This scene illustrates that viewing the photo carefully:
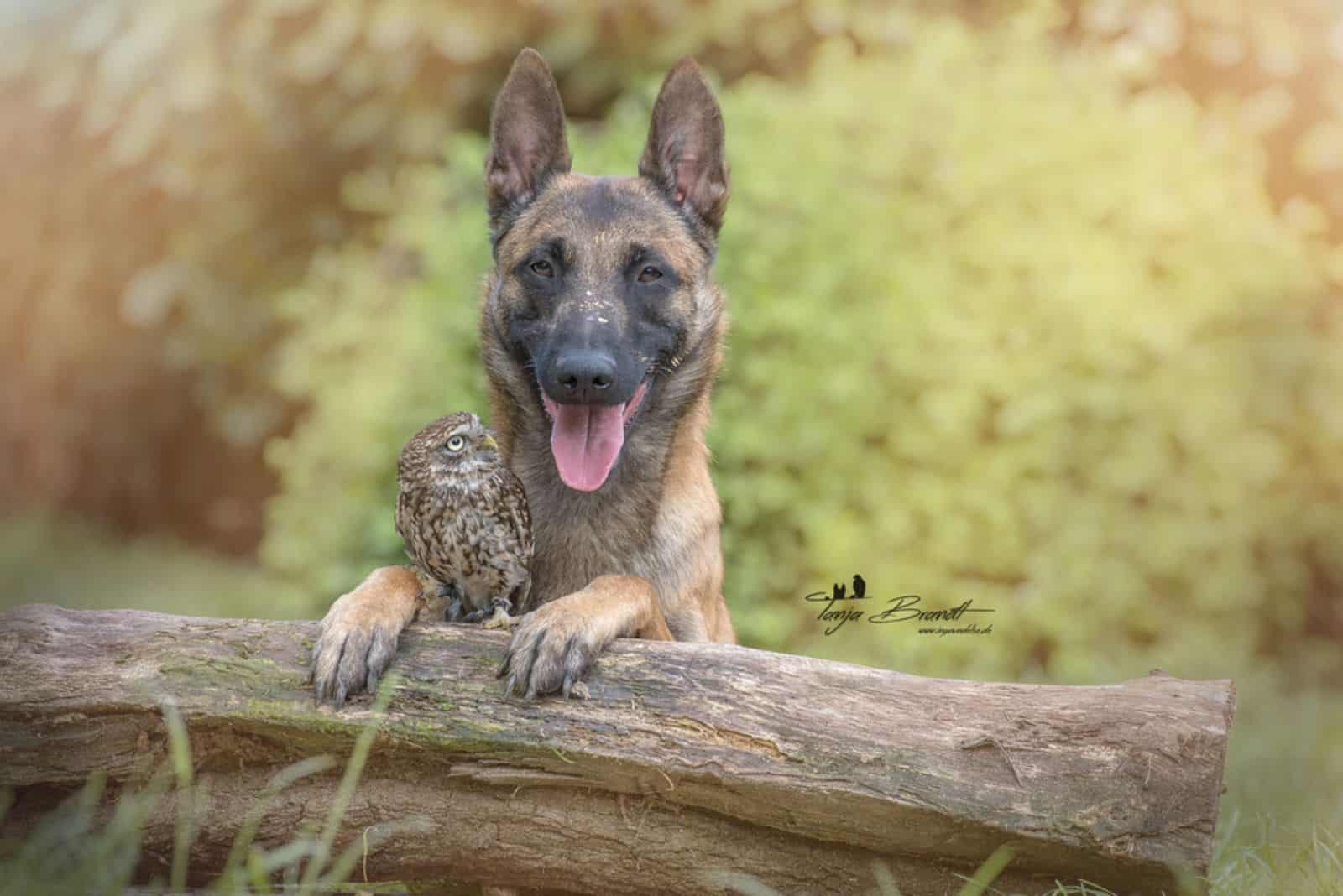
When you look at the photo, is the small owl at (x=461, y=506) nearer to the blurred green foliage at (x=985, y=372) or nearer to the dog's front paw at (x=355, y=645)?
the dog's front paw at (x=355, y=645)

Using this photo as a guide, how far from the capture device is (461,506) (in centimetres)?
368

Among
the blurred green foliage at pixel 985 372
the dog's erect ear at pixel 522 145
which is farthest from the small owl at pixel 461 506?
the blurred green foliage at pixel 985 372

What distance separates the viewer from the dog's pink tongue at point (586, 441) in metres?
4.05

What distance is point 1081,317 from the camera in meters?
7.27

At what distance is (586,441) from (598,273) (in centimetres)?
59

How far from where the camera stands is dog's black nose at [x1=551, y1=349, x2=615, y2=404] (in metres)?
3.92

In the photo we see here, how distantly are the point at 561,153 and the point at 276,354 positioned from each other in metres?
6.49

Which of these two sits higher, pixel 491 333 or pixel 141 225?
pixel 141 225

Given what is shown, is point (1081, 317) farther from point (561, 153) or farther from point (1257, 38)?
point (561, 153)

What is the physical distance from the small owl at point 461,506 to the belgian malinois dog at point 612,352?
0.17 metres

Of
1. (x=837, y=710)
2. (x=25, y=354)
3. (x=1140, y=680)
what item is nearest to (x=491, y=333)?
(x=837, y=710)

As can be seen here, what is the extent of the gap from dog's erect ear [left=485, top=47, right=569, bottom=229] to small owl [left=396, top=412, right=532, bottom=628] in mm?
1310

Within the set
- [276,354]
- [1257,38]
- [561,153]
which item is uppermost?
[1257,38]

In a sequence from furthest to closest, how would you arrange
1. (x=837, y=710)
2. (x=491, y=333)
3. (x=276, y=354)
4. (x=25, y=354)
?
(x=25, y=354) → (x=276, y=354) → (x=491, y=333) → (x=837, y=710)
